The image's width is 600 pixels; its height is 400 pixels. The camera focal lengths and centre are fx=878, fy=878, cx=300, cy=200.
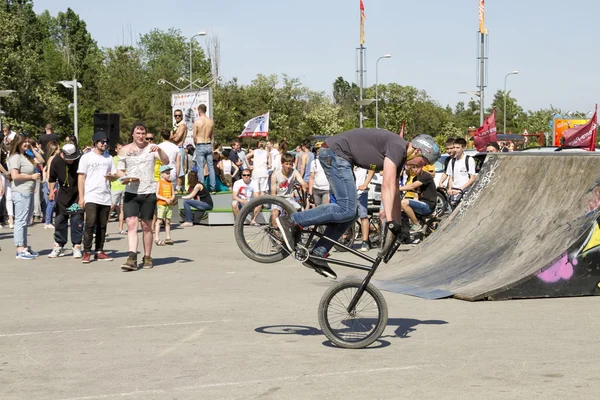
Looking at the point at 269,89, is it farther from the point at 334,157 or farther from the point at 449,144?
the point at 334,157

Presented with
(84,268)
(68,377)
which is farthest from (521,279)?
(84,268)

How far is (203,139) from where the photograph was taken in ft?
72.3

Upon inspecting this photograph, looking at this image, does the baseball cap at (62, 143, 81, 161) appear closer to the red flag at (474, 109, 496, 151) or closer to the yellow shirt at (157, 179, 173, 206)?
the yellow shirt at (157, 179, 173, 206)

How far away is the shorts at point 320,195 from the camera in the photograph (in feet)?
51.1

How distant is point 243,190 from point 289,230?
941 cm

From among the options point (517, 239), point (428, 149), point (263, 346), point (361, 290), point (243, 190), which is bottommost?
point (263, 346)

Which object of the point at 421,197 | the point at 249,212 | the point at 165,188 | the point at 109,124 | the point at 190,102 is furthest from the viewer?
the point at 190,102

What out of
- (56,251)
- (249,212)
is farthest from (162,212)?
(249,212)

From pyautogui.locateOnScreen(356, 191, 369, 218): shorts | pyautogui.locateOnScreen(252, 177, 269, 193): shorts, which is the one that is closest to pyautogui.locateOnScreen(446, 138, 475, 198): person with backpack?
pyautogui.locateOnScreen(356, 191, 369, 218): shorts

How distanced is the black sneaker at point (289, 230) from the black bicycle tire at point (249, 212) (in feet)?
0.47

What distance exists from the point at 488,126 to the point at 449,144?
3041mm

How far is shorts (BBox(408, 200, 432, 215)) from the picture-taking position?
14.7m

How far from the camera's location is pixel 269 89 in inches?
2968

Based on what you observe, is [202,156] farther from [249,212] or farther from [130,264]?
[249,212]
